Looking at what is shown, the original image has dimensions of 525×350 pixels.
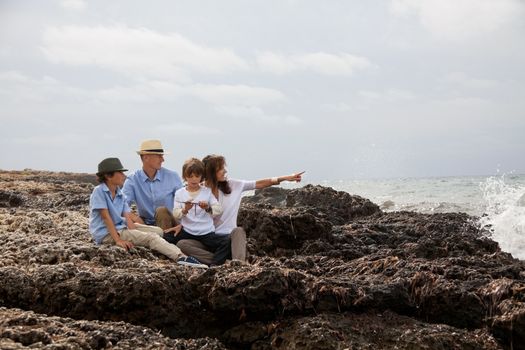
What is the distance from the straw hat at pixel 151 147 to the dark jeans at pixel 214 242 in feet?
3.64

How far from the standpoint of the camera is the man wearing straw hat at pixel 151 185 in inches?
314

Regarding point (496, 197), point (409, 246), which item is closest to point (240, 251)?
point (409, 246)

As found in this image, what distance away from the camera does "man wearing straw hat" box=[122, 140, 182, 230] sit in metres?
7.97

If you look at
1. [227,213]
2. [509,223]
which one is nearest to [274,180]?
[227,213]

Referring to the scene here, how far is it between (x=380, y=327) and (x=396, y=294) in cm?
42

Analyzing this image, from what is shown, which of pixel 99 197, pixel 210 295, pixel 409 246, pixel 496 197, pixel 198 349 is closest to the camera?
pixel 198 349

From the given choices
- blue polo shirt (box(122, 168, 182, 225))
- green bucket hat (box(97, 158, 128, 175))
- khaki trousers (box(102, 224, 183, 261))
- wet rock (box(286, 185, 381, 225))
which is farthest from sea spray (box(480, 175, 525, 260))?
green bucket hat (box(97, 158, 128, 175))

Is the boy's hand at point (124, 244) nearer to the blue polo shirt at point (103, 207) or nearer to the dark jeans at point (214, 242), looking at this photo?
the blue polo shirt at point (103, 207)

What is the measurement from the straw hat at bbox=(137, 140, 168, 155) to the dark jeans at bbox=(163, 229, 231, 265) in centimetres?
111

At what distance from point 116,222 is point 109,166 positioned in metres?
0.60

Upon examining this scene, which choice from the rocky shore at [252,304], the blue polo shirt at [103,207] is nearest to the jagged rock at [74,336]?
the rocky shore at [252,304]

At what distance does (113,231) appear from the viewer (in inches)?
265

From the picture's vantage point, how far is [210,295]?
4.55 m

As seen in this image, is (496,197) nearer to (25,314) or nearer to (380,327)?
(380,327)
